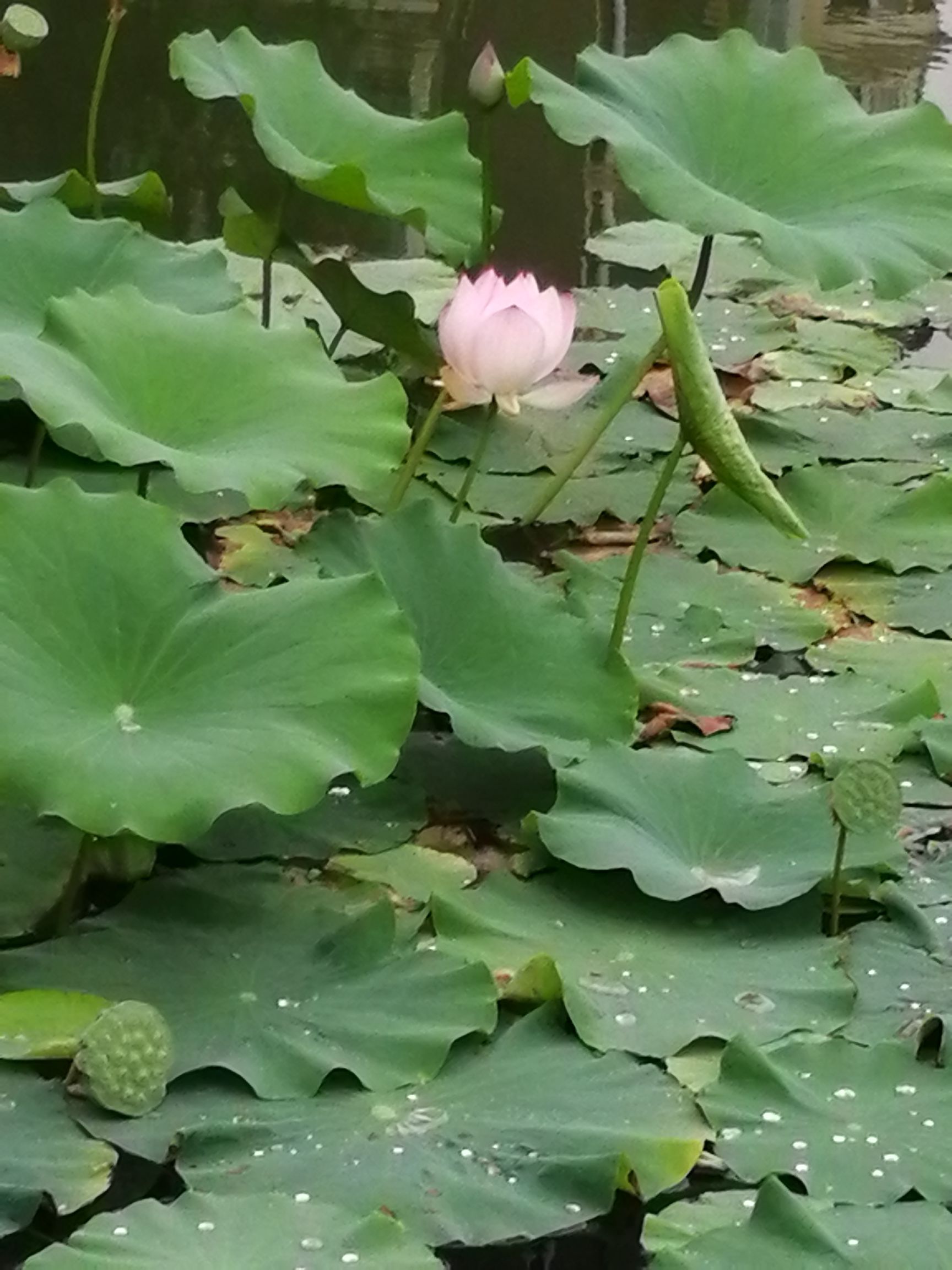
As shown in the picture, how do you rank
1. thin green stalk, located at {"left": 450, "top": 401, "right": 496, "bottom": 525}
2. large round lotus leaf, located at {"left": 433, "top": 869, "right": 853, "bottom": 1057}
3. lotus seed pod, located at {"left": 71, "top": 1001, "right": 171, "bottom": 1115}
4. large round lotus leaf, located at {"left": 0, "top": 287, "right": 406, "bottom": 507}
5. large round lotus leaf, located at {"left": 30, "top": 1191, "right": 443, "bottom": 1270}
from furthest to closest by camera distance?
thin green stalk, located at {"left": 450, "top": 401, "right": 496, "bottom": 525}, large round lotus leaf, located at {"left": 0, "top": 287, "right": 406, "bottom": 507}, large round lotus leaf, located at {"left": 433, "top": 869, "right": 853, "bottom": 1057}, lotus seed pod, located at {"left": 71, "top": 1001, "right": 171, "bottom": 1115}, large round lotus leaf, located at {"left": 30, "top": 1191, "right": 443, "bottom": 1270}

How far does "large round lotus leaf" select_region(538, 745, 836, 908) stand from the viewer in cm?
111

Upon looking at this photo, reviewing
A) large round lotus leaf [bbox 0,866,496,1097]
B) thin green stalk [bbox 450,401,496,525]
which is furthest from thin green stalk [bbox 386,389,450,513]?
large round lotus leaf [bbox 0,866,496,1097]

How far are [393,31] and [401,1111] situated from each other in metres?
2.68

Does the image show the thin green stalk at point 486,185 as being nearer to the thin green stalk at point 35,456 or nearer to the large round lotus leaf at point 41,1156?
the thin green stalk at point 35,456

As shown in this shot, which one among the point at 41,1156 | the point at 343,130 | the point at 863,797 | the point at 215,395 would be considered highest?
the point at 343,130

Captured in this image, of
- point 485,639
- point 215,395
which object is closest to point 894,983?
point 485,639

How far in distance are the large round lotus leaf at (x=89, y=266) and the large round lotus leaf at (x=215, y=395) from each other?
0.16 m

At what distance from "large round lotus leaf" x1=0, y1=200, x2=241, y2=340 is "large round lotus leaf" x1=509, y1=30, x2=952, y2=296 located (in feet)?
1.07

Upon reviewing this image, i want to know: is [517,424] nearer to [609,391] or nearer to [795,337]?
[609,391]

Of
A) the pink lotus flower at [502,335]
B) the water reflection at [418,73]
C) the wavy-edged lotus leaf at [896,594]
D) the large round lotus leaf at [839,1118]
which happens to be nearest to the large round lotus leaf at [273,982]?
the large round lotus leaf at [839,1118]

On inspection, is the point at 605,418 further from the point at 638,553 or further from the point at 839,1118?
the point at 839,1118

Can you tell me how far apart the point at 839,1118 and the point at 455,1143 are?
217 millimetres

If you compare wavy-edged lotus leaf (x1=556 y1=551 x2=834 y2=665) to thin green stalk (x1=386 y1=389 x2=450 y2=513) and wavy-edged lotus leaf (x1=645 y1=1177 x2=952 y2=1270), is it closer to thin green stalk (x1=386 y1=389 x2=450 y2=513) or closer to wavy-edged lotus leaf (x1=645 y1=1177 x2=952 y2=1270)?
thin green stalk (x1=386 y1=389 x2=450 y2=513)

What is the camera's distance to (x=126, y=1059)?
90 centimetres
